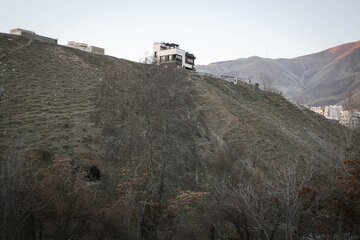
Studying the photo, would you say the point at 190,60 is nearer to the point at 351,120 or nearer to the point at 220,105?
the point at 220,105

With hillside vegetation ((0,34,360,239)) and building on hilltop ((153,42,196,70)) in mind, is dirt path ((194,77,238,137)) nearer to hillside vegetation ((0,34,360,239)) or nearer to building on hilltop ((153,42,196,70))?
hillside vegetation ((0,34,360,239))

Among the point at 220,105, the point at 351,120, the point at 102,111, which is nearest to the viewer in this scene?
the point at 102,111

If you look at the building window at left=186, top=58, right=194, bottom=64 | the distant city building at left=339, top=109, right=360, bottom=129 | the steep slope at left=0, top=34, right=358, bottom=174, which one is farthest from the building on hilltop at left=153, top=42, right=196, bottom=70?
the distant city building at left=339, top=109, right=360, bottom=129

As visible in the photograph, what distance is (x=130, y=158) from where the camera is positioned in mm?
18453

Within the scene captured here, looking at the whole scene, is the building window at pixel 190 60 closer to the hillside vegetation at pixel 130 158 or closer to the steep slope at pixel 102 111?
the steep slope at pixel 102 111

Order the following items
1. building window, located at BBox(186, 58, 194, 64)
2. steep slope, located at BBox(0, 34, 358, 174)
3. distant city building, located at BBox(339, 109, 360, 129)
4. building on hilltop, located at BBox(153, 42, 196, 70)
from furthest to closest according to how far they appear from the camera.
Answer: building window, located at BBox(186, 58, 194, 64)
building on hilltop, located at BBox(153, 42, 196, 70)
distant city building, located at BBox(339, 109, 360, 129)
steep slope, located at BBox(0, 34, 358, 174)

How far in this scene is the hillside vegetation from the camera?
11914 mm

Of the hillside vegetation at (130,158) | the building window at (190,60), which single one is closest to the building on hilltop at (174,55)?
the building window at (190,60)

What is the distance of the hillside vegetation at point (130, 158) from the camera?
11914mm

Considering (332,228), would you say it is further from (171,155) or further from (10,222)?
(10,222)

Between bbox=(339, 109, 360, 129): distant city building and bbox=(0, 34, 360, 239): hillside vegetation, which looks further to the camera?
bbox=(339, 109, 360, 129): distant city building

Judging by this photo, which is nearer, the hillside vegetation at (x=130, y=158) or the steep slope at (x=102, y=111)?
the hillside vegetation at (x=130, y=158)

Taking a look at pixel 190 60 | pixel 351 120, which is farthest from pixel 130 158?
pixel 190 60

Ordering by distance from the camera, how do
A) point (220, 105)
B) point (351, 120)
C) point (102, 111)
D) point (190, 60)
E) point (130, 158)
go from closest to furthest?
1. point (130, 158)
2. point (102, 111)
3. point (351, 120)
4. point (220, 105)
5. point (190, 60)
